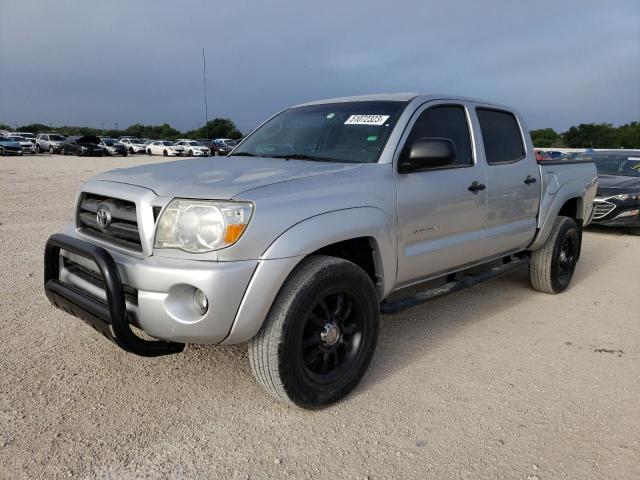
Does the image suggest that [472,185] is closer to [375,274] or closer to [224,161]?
[375,274]

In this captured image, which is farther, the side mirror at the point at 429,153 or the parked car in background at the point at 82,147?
the parked car in background at the point at 82,147

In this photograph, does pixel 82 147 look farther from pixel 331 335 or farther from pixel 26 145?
pixel 331 335

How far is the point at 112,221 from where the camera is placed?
9.89ft

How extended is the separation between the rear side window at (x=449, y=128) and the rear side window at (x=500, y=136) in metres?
0.25

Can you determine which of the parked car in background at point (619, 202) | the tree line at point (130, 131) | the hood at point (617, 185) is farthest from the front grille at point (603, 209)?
the tree line at point (130, 131)

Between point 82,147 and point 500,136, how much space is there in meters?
36.4

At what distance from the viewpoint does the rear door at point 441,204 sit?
11.4 feet

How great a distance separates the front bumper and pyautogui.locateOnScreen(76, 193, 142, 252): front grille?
0.12m

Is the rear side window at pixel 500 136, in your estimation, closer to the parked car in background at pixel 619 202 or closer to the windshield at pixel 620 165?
the parked car in background at pixel 619 202

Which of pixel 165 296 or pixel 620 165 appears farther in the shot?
pixel 620 165

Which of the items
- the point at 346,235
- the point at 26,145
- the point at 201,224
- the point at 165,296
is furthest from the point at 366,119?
the point at 26,145

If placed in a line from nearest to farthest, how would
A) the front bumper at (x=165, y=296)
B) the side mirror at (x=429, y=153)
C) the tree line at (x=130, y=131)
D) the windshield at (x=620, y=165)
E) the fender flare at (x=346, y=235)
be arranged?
the front bumper at (x=165, y=296)
the fender flare at (x=346, y=235)
the side mirror at (x=429, y=153)
the windshield at (x=620, y=165)
the tree line at (x=130, y=131)

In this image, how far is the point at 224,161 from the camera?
372cm

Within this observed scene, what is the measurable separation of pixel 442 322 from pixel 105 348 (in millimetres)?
2648
